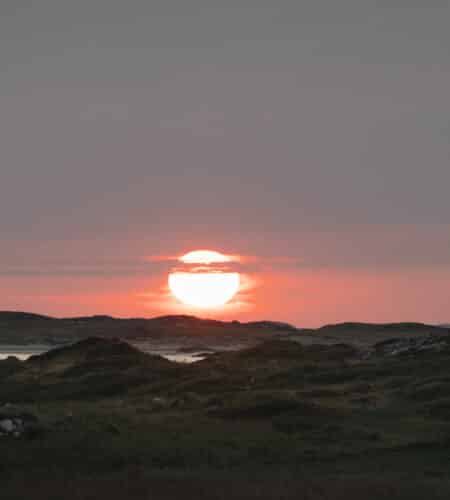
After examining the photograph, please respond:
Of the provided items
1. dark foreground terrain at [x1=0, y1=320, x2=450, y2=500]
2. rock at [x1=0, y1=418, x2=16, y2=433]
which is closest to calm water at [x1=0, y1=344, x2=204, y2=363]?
dark foreground terrain at [x1=0, y1=320, x2=450, y2=500]

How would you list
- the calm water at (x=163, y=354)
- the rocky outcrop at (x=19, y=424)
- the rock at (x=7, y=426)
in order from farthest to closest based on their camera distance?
the calm water at (x=163, y=354) < the rock at (x=7, y=426) < the rocky outcrop at (x=19, y=424)

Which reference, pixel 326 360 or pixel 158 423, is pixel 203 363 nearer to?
pixel 326 360

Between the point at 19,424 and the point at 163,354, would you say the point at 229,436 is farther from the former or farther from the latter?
the point at 163,354

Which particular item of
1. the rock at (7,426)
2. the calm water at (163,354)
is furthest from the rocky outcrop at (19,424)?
the calm water at (163,354)

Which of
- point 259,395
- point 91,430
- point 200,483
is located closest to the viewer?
point 200,483

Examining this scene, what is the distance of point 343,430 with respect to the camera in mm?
40688

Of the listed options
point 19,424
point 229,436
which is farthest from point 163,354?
point 19,424

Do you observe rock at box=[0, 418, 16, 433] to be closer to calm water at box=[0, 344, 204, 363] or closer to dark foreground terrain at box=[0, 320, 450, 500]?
dark foreground terrain at box=[0, 320, 450, 500]

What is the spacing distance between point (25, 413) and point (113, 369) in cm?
4009

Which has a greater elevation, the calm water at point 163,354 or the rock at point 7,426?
the calm water at point 163,354

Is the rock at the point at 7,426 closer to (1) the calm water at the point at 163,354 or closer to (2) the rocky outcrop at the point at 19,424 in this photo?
(2) the rocky outcrop at the point at 19,424

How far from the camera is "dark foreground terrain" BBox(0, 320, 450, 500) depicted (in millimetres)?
27344

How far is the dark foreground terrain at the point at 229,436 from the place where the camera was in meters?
27.3

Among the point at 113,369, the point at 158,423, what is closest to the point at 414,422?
the point at 158,423
